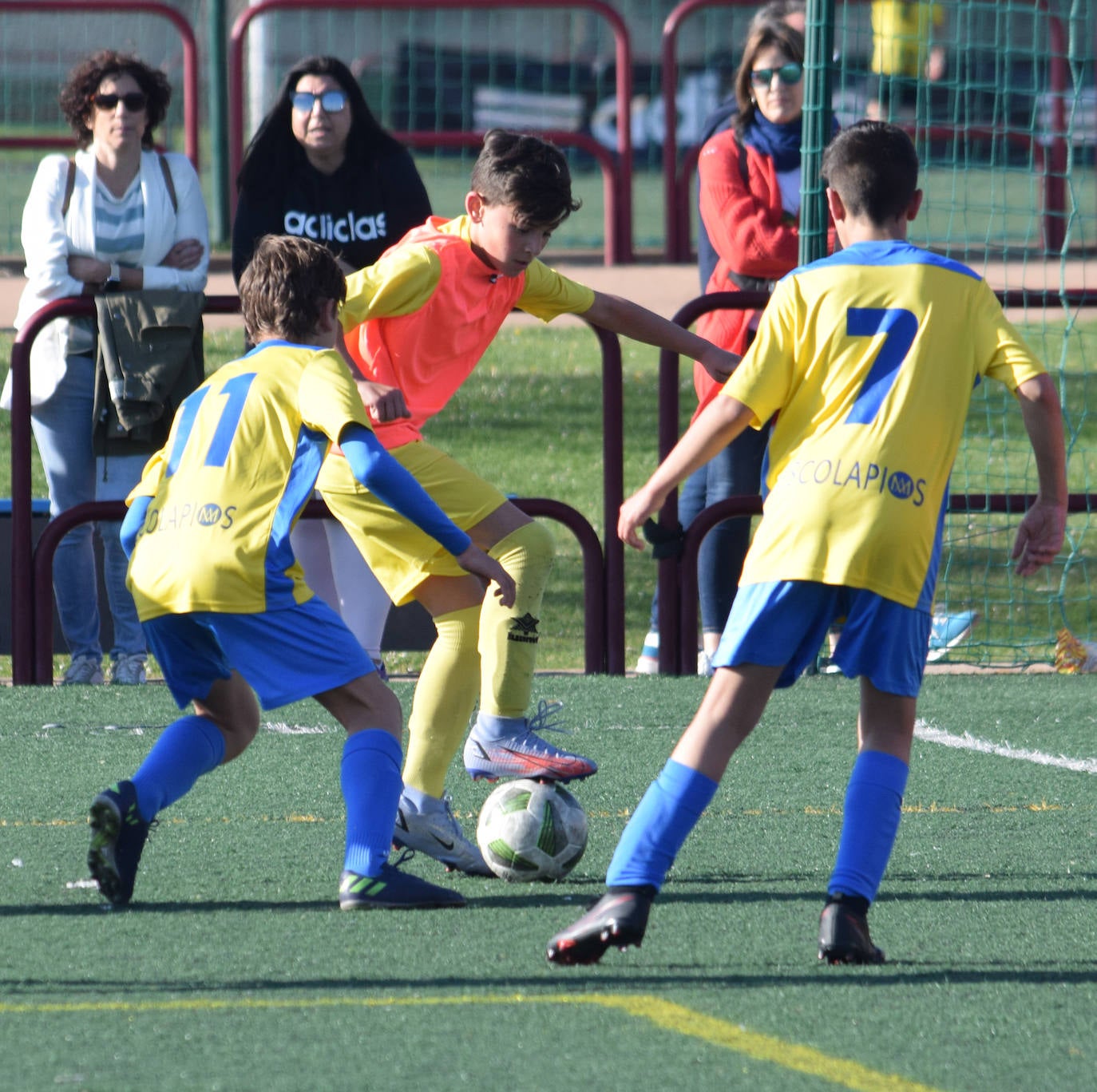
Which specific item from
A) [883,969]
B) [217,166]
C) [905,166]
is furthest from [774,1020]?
[217,166]

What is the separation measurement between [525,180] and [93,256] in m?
2.71

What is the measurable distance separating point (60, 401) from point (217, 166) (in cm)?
681

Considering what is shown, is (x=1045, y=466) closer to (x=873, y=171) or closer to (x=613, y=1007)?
(x=873, y=171)

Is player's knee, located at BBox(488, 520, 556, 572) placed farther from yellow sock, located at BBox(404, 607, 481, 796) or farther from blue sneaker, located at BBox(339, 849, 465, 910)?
blue sneaker, located at BBox(339, 849, 465, 910)

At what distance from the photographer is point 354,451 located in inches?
149

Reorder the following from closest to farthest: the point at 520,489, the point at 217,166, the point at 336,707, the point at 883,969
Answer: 1. the point at 883,969
2. the point at 336,707
3. the point at 520,489
4. the point at 217,166

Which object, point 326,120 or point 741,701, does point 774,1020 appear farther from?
point 326,120

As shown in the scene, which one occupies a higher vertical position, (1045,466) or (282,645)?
(1045,466)

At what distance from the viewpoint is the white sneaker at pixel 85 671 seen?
690cm

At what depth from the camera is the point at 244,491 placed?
155 inches

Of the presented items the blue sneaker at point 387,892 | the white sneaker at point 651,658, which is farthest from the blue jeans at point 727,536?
the blue sneaker at point 387,892

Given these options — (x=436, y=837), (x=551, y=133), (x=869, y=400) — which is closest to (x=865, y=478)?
(x=869, y=400)

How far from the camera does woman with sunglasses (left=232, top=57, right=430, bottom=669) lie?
659cm

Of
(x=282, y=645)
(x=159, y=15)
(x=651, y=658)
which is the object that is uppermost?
(x=159, y=15)
